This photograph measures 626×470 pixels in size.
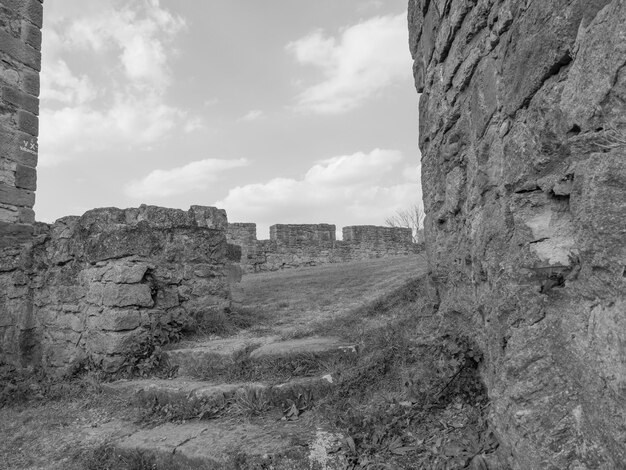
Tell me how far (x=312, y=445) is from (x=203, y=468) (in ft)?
2.39

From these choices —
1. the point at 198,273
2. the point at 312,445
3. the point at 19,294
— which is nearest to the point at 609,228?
the point at 312,445

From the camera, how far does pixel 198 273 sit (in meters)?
6.30

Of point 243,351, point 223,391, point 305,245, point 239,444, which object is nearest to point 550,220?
point 239,444

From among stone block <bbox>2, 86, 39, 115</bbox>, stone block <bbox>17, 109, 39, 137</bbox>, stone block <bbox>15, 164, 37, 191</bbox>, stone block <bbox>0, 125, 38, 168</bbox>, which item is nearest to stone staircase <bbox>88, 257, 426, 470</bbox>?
stone block <bbox>15, 164, 37, 191</bbox>

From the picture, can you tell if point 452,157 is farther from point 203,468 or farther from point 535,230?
point 203,468

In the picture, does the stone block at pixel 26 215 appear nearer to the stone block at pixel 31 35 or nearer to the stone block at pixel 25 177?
the stone block at pixel 25 177

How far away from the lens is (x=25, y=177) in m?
7.07

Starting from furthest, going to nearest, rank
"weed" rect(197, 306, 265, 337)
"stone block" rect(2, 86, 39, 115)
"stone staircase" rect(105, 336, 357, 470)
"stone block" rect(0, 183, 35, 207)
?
"stone block" rect(2, 86, 39, 115) < "stone block" rect(0, 183, 35, 207) < "weed" rect(197, 306, 265, 337) < "stone staircase" rect(105, 336, 357, 470)

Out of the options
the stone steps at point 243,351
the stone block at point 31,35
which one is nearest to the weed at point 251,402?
the stone steps at point 243,351

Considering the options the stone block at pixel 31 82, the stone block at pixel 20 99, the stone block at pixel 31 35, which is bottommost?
the stone block at pixel 20 99

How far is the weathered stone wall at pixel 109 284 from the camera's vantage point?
5434mm

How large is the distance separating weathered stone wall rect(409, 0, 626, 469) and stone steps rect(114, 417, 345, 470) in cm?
114

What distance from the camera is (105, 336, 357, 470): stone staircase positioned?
10.4 ft

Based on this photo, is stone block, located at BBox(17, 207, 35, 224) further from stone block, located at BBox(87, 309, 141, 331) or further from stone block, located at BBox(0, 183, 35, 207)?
stone block, located at BBox(87, 309, 141, 331)
